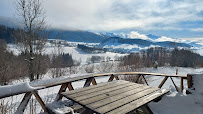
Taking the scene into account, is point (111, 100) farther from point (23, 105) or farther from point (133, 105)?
point (23, 105)

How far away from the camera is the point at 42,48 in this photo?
496 inches

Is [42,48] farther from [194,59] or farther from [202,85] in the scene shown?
[194,59]

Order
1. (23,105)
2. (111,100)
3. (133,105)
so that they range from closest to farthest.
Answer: (133,105) < (111,100) < (23,105)

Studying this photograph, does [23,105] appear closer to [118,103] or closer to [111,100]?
[111,100]

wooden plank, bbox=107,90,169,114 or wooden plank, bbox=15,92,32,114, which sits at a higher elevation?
wooden plank, bbox=107,90,169,114

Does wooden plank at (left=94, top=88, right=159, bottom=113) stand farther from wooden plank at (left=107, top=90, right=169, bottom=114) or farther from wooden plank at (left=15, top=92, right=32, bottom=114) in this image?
wooden plank at (left=15, top=92, right=32, bottom=114)

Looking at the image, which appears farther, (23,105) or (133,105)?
(23,105)

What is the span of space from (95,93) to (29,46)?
11912 millimetres

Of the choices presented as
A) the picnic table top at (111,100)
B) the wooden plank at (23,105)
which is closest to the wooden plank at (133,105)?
the picnic table top at (111,100)

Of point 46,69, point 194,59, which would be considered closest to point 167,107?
point 46,69

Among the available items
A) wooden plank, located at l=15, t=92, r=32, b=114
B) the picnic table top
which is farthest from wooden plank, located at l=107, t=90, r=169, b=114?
wooden plank, located at l=15, t=92, r=32, b=114

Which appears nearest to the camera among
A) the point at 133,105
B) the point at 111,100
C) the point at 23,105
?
the point at 133,105

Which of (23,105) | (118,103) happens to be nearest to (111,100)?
(118,103)

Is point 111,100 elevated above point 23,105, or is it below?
above
